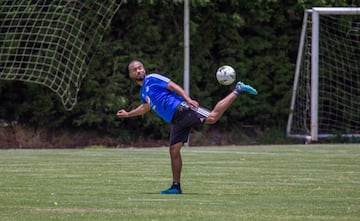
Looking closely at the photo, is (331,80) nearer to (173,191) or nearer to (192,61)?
(192,61)

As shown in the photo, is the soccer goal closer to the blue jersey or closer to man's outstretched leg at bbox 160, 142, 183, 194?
the blue jersey

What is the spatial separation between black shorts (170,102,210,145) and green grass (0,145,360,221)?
72 centimetres

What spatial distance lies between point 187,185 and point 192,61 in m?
13.0

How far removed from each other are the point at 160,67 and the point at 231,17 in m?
2.25

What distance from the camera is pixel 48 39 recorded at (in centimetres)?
2478

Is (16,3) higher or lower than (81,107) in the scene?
higher

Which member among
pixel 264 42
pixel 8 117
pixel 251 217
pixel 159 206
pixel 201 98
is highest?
pixel 251 217

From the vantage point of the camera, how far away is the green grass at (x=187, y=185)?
1053cm

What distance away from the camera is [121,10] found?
86.2 feet

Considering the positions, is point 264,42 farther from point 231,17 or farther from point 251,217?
point 251,217

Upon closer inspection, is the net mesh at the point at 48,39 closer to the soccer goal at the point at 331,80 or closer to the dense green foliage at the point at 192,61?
the dense green foliage at the point at 192,61

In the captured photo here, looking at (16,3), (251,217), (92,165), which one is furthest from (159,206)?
(16,3)

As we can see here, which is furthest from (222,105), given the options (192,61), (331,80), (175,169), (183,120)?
(331,80)

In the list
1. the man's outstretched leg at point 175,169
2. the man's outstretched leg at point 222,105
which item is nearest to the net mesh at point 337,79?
the man's outstretched leg at point 222,105
